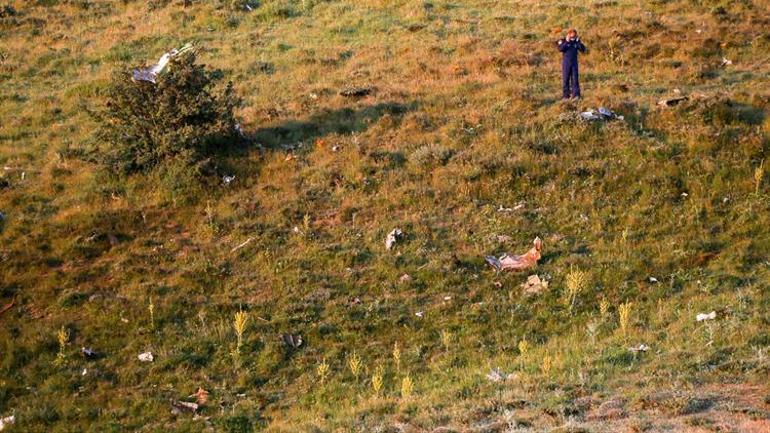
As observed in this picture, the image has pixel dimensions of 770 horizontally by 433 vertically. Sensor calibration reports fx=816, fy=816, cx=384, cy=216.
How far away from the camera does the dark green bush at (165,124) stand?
17312 millimetres

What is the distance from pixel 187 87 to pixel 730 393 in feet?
44.1

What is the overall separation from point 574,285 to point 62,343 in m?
7.55

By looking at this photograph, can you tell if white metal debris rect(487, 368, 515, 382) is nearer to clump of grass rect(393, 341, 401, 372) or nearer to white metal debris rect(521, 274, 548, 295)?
clump of grass rect(393, 341, 401, 372)

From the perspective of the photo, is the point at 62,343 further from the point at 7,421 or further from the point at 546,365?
the point at 546,365

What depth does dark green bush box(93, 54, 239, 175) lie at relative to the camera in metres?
17.3

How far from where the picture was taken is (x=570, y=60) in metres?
19.2

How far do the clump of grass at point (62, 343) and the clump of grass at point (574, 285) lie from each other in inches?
292

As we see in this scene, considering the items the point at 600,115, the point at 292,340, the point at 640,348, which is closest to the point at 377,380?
the point at 292,340

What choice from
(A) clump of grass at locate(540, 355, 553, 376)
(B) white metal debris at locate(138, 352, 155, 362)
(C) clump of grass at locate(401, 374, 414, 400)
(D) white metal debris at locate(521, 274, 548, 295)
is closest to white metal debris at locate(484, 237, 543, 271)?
(D) white metal debris at locate(521, 274, 548, 295)

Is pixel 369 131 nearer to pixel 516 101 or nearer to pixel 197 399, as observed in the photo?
pixel 516 101

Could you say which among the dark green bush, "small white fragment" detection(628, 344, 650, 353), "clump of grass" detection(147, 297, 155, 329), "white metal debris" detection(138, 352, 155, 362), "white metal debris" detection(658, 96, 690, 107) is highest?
the dark green bush

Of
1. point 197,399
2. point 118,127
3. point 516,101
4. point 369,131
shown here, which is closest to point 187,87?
point 118,127

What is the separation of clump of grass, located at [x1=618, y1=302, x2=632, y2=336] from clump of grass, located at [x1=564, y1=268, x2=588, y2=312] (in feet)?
2.50

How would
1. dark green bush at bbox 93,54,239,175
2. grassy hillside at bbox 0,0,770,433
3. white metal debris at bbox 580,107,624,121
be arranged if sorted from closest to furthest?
grassy hillside at bbox 0,0,770,433 → dark green bush at bbox 93,54,239,175 → white metal debris at bbox 580,107,624,121
